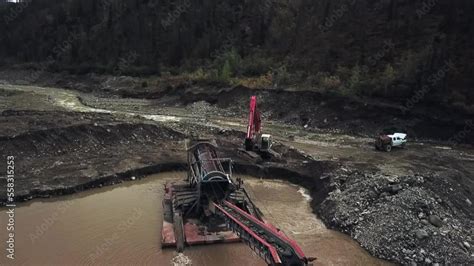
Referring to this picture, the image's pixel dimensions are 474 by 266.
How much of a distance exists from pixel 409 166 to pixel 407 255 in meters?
11.6

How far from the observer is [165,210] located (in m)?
20.7

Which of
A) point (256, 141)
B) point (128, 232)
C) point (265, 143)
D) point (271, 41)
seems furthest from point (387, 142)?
point (271, 41)

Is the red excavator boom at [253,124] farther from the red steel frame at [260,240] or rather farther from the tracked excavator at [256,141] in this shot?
the red steel frame at [260,240]

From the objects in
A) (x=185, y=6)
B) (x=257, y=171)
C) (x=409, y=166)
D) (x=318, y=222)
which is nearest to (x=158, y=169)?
(x=257, y=171)

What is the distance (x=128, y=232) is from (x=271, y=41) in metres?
50.4

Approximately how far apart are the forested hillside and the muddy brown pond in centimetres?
2252

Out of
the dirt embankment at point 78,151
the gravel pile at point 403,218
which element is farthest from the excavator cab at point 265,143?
the gravel pile at point 403,218

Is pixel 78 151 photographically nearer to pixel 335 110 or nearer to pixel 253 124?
pixel 253 124

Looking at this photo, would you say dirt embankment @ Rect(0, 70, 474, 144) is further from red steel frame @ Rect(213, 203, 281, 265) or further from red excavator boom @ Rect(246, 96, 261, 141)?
red steel frame @ Rect(213, 203, 281, 265)

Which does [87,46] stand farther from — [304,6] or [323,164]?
[323,164]

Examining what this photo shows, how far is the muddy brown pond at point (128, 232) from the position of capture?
16922mm

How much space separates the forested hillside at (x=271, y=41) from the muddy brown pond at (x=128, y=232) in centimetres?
2252

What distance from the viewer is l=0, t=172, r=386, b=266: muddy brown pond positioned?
55.5 ft

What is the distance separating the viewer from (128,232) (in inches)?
758
